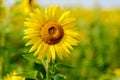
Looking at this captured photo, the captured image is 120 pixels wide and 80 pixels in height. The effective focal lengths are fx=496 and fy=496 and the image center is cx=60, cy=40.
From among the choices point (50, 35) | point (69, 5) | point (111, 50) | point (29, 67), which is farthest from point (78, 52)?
point (50, 35)

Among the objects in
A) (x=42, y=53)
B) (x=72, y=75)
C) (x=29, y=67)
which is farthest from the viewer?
(x=72, y=75)

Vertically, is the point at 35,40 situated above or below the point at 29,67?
above

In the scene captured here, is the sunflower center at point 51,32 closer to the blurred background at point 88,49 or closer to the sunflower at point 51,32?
the sunflower at point 51,32

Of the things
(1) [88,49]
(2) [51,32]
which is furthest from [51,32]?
(1) [88,49]

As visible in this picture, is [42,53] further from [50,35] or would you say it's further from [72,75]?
[72,75]

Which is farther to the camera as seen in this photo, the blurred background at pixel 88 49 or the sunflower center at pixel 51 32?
the blurred background at pixel 88 49

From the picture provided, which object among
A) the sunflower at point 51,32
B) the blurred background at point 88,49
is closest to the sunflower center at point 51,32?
the sunflower at point 51,32

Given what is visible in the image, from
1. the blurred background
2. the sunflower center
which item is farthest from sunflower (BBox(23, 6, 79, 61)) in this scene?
the blurred background

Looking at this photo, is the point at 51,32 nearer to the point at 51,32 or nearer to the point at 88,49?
the point at 51,32
